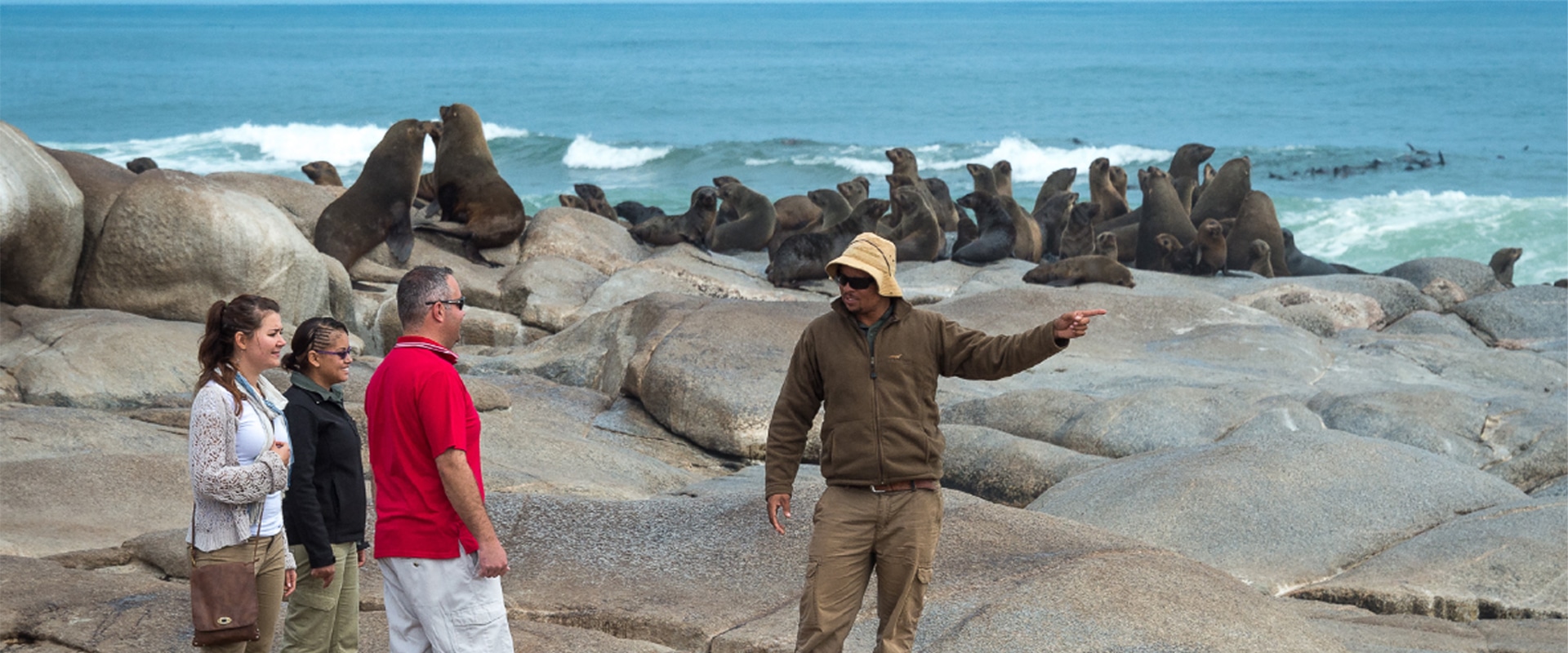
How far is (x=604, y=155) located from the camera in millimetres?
49062

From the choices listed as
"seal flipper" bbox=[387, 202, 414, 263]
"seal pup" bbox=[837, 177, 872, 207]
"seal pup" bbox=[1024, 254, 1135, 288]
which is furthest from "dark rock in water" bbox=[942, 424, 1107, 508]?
"seal pup" bbox=[837, 177, 872, 207]

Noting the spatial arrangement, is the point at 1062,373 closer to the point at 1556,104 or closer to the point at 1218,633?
the point at 1218,633

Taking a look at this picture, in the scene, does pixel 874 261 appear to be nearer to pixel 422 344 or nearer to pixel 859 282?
pixel 859 282

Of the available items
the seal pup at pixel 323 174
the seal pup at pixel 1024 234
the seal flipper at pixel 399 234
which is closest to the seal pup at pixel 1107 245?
the seal pup at pixel 1024 234

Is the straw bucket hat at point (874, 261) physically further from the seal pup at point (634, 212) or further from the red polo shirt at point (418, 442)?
the seal pup at point (634, 212)

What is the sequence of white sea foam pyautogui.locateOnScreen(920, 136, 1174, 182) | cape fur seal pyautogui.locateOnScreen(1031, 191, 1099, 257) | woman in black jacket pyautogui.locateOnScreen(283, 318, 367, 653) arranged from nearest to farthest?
woman in black jacket pyautogui.locateOnScreen(283, 318, 367, 653)
cape fur seal pyautogui.locateOnScreen(1031, 191, 1099, 257)
white sea foam pyautogui.locateOnScreen(920, 136, 1174, 182)

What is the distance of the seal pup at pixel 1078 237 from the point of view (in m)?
18.5

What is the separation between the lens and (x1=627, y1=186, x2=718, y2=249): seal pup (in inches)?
700

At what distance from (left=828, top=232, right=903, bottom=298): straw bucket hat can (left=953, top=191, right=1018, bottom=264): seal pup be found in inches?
514

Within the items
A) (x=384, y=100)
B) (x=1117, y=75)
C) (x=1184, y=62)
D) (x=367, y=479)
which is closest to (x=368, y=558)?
(x=367, y=479)

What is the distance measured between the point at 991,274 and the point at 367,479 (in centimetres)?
1001

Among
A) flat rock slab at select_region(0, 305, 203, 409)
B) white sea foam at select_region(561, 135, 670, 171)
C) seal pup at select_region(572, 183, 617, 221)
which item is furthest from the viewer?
white sea foam at select_region(561, 135, 670, 171)

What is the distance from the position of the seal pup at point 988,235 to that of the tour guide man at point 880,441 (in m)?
13.0

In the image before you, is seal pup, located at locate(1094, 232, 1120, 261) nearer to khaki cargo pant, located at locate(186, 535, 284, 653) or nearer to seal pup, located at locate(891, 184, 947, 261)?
→ seal pup, located at locate(891, 184, 947, 261)
